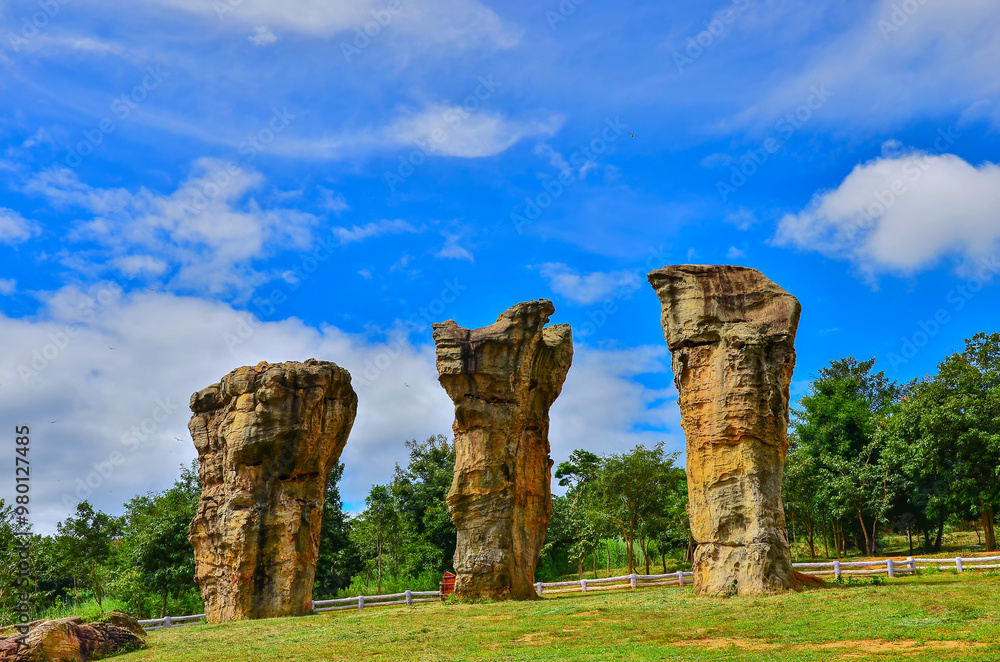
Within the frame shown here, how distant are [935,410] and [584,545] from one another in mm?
20559

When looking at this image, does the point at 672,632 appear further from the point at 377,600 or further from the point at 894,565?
the point at 377,600

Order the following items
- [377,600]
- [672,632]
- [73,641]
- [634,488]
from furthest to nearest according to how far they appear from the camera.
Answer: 1. [634,488]
2. [377,600]
3. [73,641]
4. [672,632]

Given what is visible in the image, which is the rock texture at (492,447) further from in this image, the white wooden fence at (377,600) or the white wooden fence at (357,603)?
the white wooden fence at (377,600)

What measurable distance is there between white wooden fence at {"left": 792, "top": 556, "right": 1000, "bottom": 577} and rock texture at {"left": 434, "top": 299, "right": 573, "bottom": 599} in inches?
398

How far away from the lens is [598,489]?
49562mm

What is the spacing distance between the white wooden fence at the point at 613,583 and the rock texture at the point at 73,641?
1805 cm

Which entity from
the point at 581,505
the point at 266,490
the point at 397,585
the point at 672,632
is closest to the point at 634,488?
→ the point at 581,505

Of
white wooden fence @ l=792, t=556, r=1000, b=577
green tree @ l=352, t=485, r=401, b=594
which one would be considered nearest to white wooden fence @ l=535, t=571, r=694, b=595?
white wooden fence @ l=792, t=556, r=1000, b=577

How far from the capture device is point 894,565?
101 ft

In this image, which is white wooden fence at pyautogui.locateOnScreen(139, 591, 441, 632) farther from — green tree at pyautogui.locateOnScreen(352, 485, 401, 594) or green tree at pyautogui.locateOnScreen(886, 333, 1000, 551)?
green tree at pyautogui.locateOnScreen(886, 333, 1000, 551)

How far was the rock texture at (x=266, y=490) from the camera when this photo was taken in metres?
32.3

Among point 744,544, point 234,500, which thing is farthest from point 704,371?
point 234,500

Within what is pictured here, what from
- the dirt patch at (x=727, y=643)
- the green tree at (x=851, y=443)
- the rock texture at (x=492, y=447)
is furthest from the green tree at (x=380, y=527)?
the dirt patch at (x=727, y=643)

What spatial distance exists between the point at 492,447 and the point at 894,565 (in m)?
15.6
